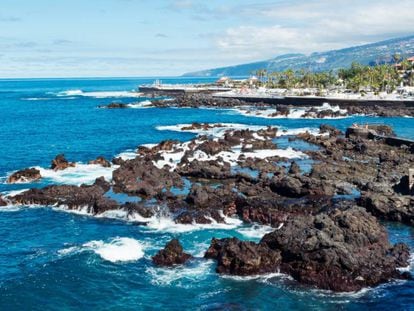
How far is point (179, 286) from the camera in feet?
88.3

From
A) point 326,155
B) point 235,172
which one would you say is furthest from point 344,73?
point 235,172

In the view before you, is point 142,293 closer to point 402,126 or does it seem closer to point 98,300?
point 98,300

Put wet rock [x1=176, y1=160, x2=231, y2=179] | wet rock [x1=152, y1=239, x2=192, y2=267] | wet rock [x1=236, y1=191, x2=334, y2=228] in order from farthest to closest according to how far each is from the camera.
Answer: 1. wet rock [x1=176, y1=160, x2=231, y2=179]
2. wet rock [x1=236, y1=191, x2=334, y2=228]
3. wet rock [x1=152, y1=239, x2=192, y2=267]

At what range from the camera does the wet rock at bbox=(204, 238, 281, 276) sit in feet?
92.5

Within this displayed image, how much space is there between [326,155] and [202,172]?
1802 cm

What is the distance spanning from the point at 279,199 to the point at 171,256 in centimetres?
1440

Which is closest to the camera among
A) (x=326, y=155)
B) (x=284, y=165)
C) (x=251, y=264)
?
(x=251, y=264)

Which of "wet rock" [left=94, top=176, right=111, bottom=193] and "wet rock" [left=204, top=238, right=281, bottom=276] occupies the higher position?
"wet rock" [left=94, top=176, right=111, bottom=193]

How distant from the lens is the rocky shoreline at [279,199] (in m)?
28.3

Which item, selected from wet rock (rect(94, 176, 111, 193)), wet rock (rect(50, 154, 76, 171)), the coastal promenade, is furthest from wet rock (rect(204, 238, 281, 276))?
the coastal promenade

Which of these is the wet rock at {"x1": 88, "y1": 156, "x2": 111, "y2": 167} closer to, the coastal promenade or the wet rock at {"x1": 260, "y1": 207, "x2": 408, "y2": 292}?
the wet rock at {"x1": 260, "y1": 207, "x2": 408, "y2": 292}

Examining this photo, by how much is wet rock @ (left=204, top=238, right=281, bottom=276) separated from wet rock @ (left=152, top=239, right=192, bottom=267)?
83.1 inches

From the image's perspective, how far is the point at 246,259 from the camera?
92.7 feet

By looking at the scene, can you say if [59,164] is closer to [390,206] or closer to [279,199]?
[279,199]
